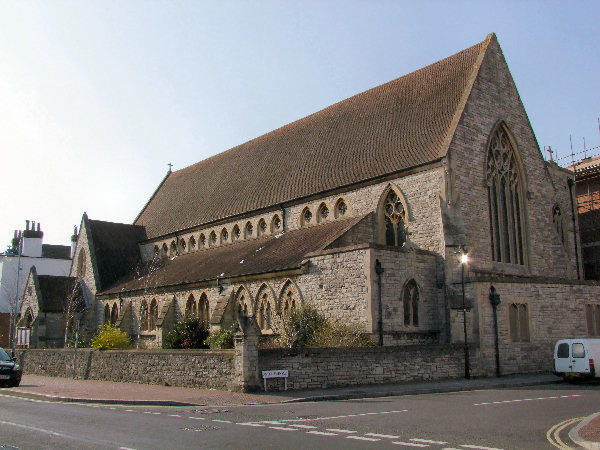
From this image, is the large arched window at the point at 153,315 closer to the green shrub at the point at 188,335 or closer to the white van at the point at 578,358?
the green shrub at the point at 188,335

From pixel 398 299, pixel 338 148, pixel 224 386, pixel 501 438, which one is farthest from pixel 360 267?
pixel 501 438

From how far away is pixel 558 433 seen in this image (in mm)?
10203

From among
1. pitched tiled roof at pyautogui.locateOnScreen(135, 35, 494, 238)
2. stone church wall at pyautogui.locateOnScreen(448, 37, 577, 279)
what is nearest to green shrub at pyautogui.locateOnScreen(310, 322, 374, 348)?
stone church wall at pyautogui.locateOnScreen(448, 37, 577, 279)

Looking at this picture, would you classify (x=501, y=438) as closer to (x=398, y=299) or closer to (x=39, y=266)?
(x=398, y=299)

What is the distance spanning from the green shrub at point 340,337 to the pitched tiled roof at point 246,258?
368 cm

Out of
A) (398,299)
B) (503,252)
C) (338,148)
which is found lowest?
(398,299)

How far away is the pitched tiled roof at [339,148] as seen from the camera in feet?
92.0

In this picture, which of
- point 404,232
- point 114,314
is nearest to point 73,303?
point 114,314

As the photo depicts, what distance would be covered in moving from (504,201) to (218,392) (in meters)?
16.4

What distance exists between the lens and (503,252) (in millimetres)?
27562

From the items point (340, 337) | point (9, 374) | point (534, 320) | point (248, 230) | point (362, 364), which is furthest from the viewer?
point (248, 230)

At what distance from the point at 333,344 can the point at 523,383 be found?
21.1 feet

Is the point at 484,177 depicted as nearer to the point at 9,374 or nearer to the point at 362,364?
the point at 362,364

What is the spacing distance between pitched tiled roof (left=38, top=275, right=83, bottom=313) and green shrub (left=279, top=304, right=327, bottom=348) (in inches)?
792
